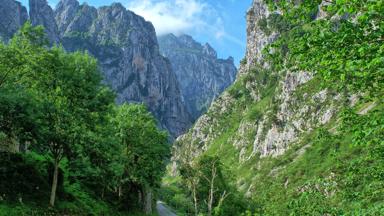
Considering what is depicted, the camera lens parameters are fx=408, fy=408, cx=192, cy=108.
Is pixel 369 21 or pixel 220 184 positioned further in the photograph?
pixel 220 184

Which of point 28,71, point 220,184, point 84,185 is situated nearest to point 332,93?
point 220,184

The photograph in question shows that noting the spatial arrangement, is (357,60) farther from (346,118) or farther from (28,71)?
(28,71)

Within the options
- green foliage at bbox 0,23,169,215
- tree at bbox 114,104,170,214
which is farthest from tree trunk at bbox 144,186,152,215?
Answer: green foliage at bbox 0,23,169,215

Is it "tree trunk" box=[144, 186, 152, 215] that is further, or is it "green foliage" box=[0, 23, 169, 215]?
"tree trunk" box=[144, 186, 152, 215]

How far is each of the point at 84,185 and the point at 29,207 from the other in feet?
54.5

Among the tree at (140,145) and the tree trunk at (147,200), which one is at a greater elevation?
the tree at (140,145)

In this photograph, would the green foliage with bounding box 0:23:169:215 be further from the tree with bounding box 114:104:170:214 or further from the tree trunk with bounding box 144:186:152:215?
the tree trunk with bounding box 144:186:152:215

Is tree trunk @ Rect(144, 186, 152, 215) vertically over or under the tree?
under

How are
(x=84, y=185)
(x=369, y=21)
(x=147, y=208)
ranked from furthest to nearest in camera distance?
(x=147, y=208)
(x=84, y=185)
(x=369, y=21)

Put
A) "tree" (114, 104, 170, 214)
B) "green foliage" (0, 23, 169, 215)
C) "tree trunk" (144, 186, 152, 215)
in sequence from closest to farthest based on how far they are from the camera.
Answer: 1. "green foliage" (0, 23, 169, 215)
2. "tree" (114, 104, 170, 214)
3. "tree trunk" (144, 186, 152, 215)

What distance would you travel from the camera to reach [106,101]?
34781mm

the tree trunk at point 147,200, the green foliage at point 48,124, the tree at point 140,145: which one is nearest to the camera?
the green foliage at point 48,124

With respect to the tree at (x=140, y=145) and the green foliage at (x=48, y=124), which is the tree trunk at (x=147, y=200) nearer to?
the tree at (x=140, y=145)

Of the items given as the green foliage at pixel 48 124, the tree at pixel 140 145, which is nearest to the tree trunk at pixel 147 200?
the tree at pixel 140 145
